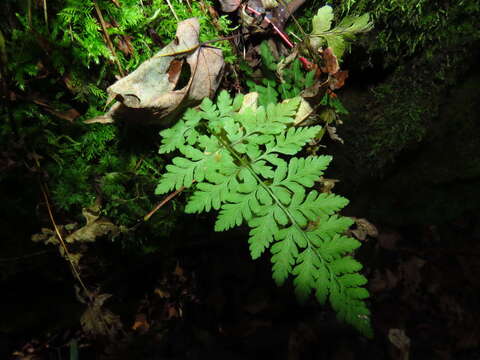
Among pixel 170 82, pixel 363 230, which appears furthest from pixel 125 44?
pixel 363 230

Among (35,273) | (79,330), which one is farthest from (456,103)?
(79,330)

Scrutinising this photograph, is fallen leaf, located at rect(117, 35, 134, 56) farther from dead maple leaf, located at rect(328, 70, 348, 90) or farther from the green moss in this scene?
the green moss

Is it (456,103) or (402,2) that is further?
(456,103)

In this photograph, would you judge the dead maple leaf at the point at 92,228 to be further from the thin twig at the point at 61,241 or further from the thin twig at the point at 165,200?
the thin twig at the point at 165,200

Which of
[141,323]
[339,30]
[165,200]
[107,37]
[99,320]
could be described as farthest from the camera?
[141,323]

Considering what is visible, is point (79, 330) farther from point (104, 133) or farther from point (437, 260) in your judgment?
point (437, 260)

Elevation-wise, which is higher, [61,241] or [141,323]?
[61,241]

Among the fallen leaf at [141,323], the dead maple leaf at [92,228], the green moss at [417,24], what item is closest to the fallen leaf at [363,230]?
the green moss at [417,24]

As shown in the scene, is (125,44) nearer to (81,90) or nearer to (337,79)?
(81,90)
